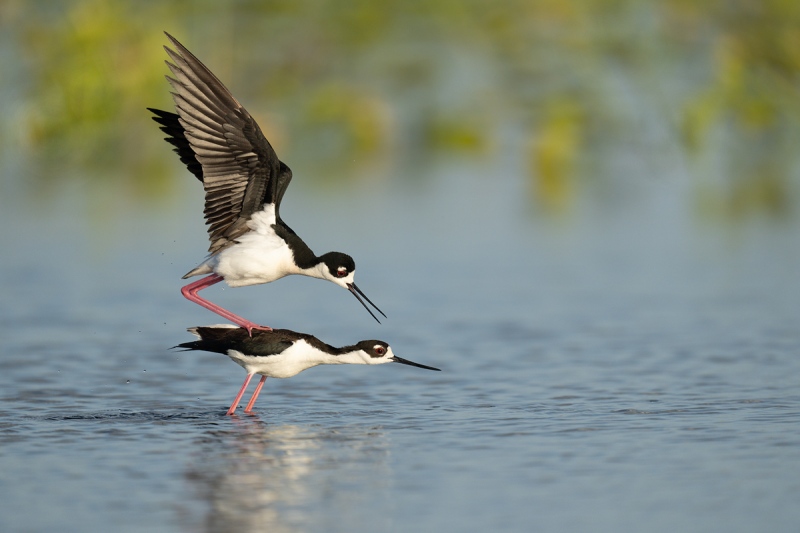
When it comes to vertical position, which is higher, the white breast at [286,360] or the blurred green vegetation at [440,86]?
the blurred green vegetation at [440,86]

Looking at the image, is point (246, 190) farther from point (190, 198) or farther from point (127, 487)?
point (190, 198)

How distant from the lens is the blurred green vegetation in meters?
17.2

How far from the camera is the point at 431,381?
8641mm

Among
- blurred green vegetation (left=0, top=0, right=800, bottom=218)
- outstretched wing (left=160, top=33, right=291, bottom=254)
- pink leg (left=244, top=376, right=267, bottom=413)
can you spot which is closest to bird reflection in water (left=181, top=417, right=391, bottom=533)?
pink leg (left=244, top=376, right=267, bottom=413)

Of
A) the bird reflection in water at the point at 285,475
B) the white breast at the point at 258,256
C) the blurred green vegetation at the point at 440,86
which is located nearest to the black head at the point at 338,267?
the white breast at the point at 258,256

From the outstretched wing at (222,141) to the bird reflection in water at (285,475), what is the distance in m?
1.16

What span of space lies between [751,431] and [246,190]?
9.02 feet

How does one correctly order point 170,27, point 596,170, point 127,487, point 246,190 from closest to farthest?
point 127,487
point 246,190
point 596,170
point 170,27

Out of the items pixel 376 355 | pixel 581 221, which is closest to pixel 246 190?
pixel 376 355

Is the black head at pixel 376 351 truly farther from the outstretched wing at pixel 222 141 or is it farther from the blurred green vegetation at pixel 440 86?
the blurred green vegetation at pixel 440 86

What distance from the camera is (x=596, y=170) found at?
17.7 meters

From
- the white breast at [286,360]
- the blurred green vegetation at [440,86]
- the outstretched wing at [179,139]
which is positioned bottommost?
the white breast at [286,360]

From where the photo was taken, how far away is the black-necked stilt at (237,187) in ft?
24.6

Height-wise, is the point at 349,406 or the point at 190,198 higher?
the point at 190,198
